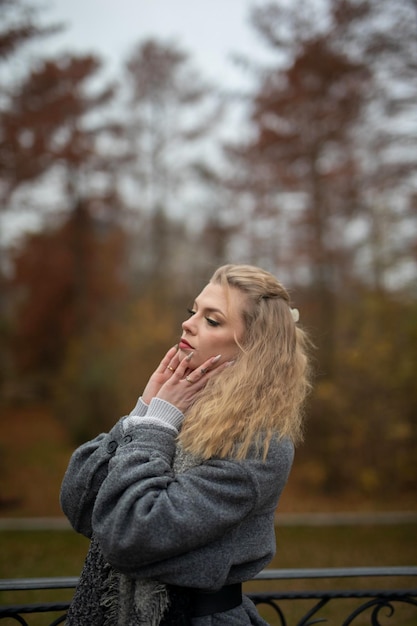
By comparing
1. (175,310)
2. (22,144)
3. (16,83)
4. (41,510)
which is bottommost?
(41,510)

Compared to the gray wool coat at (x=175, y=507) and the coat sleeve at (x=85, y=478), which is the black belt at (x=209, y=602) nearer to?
the gray wool coat at (x=175, y=507)

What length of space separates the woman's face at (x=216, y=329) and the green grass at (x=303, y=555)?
14.8 feet

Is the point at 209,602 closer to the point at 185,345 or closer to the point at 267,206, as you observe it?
the point at 185,345

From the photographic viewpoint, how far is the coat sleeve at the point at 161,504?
167 centimetres

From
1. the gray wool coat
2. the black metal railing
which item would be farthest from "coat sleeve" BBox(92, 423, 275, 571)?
the black metal railing

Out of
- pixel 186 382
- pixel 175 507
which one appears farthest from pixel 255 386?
pixel 175 507

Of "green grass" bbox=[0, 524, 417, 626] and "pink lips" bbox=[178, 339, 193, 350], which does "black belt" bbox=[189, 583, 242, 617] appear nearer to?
"pink lips" bbox=[178, 339, 193, 350]

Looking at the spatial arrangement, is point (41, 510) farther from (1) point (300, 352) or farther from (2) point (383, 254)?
(1) point (300, 352)

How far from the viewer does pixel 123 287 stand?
18.2 m

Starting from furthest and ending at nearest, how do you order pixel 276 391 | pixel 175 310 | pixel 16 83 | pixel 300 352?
pixel 175 310 → pixel 16 83 → pixel 300 352 → pixel 276 391

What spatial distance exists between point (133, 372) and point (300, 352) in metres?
9.34

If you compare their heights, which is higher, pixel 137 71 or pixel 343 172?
pixel 137 71

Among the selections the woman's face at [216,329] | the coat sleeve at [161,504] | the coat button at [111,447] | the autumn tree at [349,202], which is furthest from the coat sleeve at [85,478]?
the autumn tree at [349,202]

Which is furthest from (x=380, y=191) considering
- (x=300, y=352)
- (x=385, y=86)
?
(x=300, y=352)
